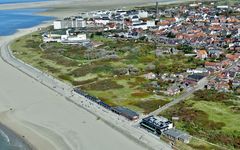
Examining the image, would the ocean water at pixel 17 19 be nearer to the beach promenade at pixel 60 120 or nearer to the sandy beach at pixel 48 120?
the sandy beach at pixel 48 120

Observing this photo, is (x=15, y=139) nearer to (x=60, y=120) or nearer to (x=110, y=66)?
(x=60, y=120)

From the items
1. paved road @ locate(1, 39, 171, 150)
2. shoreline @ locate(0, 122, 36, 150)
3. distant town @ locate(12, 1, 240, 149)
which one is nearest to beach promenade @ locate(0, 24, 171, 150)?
paved road @ locate(1, 39, 171, 150)

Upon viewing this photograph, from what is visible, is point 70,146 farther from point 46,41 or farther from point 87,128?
point 46,41

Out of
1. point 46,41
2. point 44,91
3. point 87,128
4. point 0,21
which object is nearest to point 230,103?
point 87,128

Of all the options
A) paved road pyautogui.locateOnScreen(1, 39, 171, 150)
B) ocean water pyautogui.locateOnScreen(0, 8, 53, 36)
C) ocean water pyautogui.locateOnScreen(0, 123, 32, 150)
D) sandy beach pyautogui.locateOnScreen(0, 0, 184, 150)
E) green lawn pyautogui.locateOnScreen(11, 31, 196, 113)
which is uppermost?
ocean water pyautogui.locateOnScreen(0, 8, 53, 36)

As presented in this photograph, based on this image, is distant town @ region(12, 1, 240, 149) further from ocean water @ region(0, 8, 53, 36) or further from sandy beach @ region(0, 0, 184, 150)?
ocean water @ region(0, 8, 53, 36)

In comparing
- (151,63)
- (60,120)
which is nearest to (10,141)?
(60,120)

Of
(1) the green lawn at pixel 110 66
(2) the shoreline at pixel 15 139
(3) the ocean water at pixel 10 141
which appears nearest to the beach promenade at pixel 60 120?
(2) the shoreline at pixel 15 139
